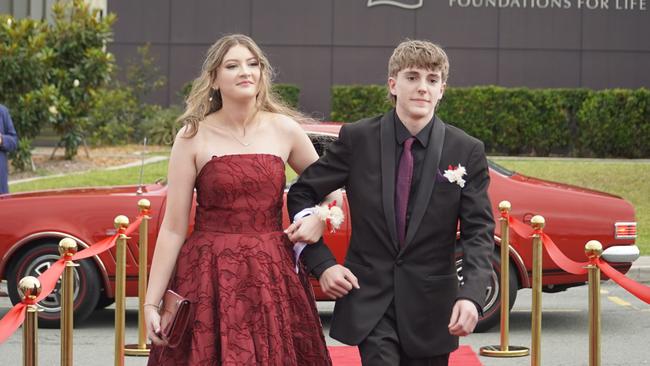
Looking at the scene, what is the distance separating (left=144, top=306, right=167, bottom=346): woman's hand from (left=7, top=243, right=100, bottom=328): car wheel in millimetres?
4704

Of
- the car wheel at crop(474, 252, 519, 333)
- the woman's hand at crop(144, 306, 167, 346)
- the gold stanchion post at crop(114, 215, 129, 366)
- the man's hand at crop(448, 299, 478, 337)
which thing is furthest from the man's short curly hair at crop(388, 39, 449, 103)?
the car wheel at crop(474, 252, 519, 333)

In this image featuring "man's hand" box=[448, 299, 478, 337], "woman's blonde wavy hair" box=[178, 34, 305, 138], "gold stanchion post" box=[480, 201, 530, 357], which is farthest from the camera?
"gold stanchion post" box=[480, 201, 530, 357]

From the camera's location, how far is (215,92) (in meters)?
5.11

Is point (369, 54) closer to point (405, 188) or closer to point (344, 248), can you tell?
point (344, 248)

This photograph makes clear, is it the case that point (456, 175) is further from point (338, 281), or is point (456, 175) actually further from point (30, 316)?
point (30, 316)

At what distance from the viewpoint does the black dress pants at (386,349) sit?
461 centimetres

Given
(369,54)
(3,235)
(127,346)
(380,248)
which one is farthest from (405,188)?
(369,54)

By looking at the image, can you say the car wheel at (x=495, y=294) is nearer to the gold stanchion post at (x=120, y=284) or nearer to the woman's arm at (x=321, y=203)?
the gold stanchion post at (x=120, y=284)

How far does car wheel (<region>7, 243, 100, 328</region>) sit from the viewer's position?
31.2 feet

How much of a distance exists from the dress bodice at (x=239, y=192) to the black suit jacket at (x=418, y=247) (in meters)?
0.36

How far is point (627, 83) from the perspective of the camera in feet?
92.2

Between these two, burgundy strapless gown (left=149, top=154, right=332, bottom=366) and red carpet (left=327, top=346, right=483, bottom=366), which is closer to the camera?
burgundy strapless gown (left=149, top=154, right=332, bottom=366)

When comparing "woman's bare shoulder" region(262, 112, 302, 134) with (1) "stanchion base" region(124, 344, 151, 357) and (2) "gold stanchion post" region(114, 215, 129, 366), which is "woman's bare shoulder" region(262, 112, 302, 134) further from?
(1) "stanchion base" region(124, 344, 151, 357)

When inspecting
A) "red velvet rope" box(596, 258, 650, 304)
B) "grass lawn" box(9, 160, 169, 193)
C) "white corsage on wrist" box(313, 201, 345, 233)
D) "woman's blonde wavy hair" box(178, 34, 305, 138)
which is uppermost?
"woman's blonde wavy hair" box(178, 34, 305, 138)
